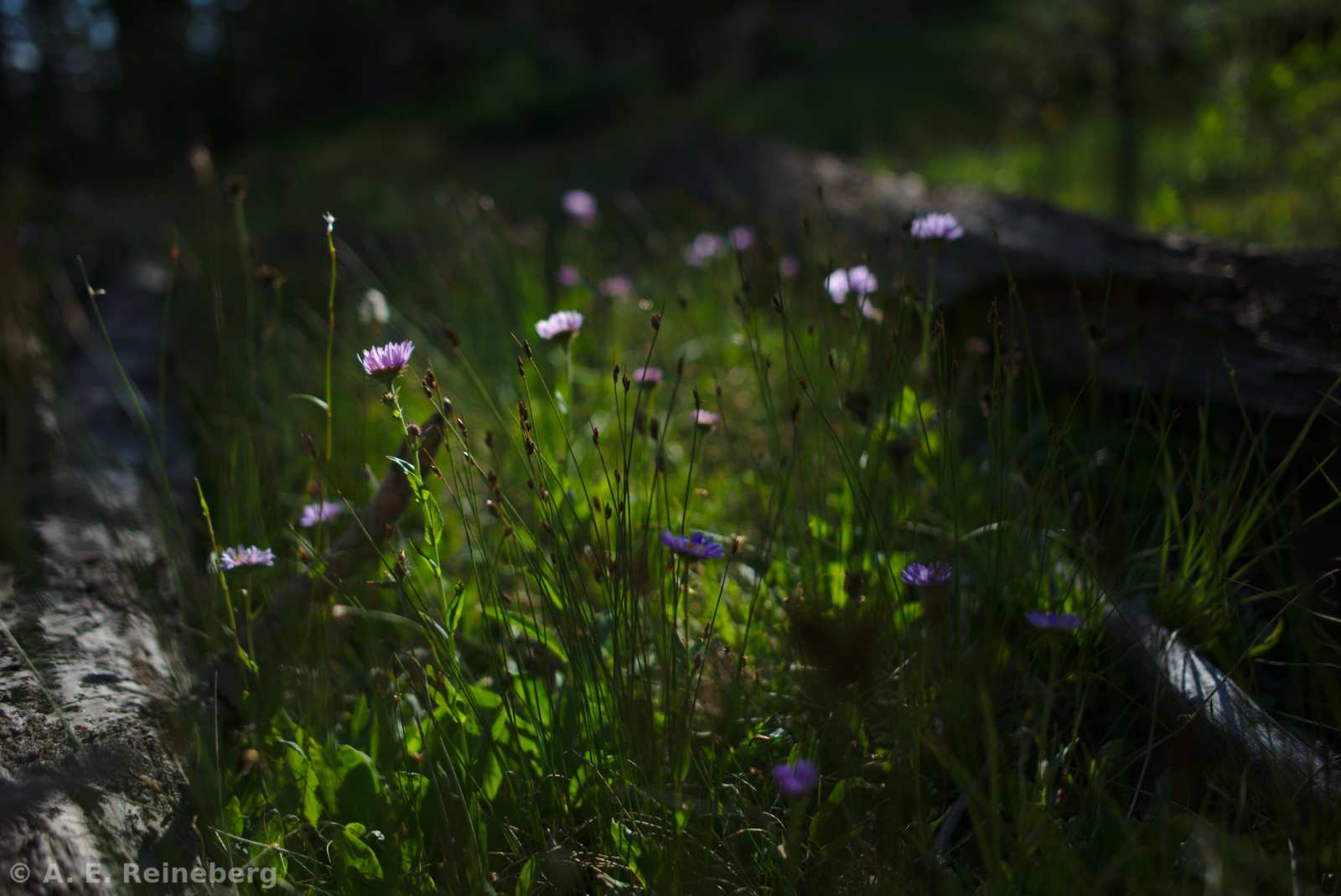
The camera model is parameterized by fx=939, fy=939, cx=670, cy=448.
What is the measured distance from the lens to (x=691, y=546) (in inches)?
46.3

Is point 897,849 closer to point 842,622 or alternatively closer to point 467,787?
point 842,622

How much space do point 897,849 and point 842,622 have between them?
32 centimetres

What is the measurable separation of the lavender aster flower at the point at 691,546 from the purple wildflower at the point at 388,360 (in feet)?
1.32

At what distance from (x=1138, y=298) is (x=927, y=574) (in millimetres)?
1315

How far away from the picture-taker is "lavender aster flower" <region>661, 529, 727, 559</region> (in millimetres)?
1159

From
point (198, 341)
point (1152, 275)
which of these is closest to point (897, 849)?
point (1152, 275)

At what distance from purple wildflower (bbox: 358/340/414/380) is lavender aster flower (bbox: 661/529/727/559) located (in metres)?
0.40

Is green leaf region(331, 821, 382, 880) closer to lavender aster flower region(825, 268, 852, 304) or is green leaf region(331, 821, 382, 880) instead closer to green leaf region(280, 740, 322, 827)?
green leaf region(280, 740, 322, 827)

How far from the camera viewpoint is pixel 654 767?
1207 millimetres


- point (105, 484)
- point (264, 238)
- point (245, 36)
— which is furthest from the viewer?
point (245, 36)

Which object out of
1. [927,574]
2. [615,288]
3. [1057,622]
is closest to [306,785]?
[927,574]

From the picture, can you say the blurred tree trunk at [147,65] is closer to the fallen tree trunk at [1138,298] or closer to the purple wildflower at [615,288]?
the purple wildflower at [615,288]

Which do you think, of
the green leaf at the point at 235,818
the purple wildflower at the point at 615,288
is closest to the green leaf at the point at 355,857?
the green leaf at the point at 235,818

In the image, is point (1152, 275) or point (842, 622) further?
point (1152, 275)
